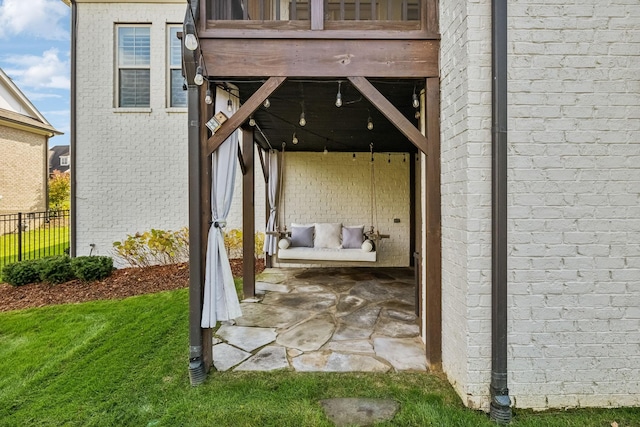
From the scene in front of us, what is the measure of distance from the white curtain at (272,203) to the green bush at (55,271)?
318 centimetres

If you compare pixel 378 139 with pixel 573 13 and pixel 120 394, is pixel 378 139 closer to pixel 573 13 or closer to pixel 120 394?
pixel 573 13

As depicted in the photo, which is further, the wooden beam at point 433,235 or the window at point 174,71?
the window at point 174,71

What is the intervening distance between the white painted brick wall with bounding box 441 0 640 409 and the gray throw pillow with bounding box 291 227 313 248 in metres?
4.20

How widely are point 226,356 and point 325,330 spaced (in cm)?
105

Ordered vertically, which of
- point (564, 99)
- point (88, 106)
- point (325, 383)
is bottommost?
point (325, 383)

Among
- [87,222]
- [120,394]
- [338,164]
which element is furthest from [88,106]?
[120,394]

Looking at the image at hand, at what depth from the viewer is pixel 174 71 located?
21.5 ft

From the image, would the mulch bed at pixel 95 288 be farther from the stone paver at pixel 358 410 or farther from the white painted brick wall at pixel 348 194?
the stone paver at pixel 358 410

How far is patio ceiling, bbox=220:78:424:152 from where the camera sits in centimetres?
310

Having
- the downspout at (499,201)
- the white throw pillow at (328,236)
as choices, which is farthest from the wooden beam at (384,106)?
the white throw pillow at (328,236)

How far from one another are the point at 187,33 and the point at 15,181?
11520 millimetres

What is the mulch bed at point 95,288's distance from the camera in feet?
14.6

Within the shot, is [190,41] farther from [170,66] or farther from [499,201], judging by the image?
[170,66]

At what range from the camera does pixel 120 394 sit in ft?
7.48
